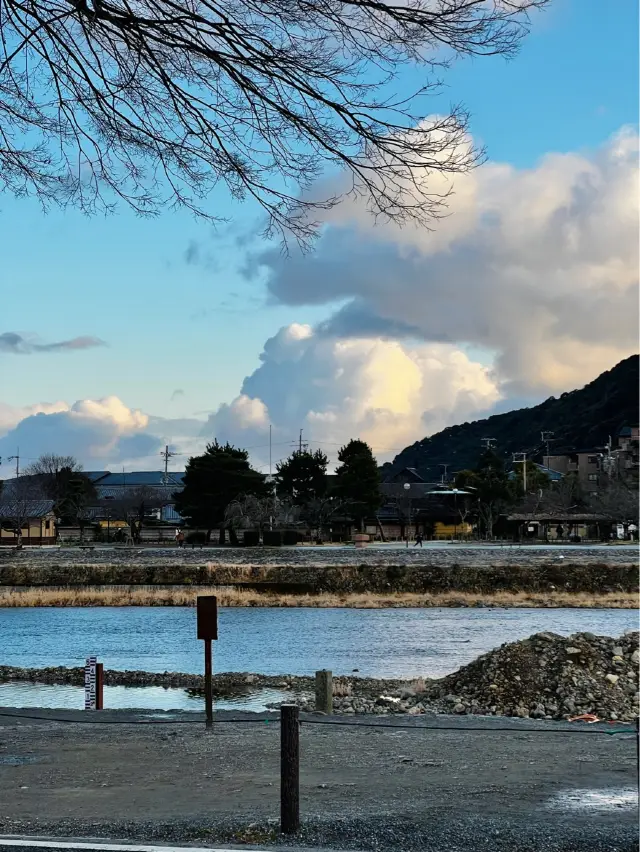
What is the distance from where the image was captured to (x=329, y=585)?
5116 centimetres

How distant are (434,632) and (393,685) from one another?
12763 mm

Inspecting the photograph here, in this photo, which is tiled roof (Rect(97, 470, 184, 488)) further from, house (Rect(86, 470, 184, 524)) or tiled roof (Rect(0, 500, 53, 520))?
tiled roof (Rect(0, 500, 53, 520))

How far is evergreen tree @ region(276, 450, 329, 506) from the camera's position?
9875 centimetres

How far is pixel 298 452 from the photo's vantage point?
103312 mm

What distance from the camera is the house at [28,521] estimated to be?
98.5m

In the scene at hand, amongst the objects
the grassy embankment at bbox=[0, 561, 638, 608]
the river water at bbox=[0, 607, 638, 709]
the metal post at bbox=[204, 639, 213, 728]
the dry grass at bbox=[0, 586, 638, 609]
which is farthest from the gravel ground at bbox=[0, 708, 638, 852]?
the grassy embankment at bbox=[0, 561, 638, 608]

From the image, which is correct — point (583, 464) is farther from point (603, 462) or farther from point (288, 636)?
point (288, 636)

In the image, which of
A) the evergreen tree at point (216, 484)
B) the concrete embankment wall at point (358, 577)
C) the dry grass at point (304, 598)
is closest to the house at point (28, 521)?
the evergreen tree at point (216, 484)

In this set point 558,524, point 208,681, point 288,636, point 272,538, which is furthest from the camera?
point 558,524

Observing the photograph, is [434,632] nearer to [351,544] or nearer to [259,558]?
[259,558]

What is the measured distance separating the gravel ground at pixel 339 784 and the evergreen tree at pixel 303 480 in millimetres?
84497

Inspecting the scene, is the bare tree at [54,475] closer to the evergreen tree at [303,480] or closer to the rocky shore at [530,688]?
the evergreen tree at [303,480]

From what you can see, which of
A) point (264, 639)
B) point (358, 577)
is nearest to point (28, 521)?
point (358, 577)

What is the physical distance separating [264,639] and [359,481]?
64989 millimetres
